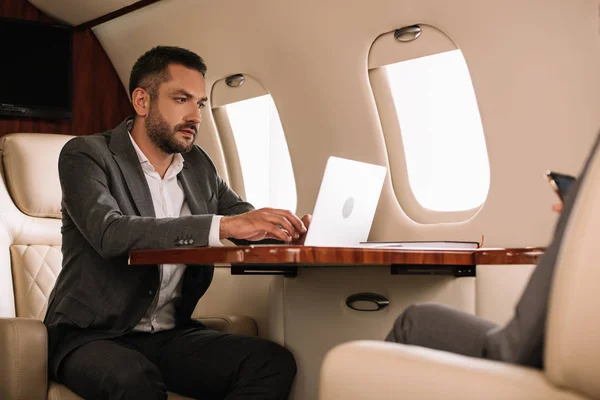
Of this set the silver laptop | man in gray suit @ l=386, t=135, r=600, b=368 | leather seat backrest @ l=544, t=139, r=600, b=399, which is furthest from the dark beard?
leather seat backrest @ l=544, t=139, r=600, b=399

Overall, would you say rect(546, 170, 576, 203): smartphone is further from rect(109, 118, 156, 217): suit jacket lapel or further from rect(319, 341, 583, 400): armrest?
rect(109, 118, 156, 217): suit jacket lapel

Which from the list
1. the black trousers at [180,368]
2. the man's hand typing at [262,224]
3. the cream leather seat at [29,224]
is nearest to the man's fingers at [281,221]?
the man's hand typing at [262,224]

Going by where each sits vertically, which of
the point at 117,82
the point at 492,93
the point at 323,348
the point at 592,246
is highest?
the point at 117,82

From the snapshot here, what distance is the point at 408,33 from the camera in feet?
12.7

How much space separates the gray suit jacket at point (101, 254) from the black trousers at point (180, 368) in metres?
0.09

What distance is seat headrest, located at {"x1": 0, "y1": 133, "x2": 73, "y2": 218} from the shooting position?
3836 mm

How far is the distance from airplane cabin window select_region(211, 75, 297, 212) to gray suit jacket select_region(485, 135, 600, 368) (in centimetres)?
425

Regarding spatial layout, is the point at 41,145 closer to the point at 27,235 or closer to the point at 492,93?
the point at 27,235

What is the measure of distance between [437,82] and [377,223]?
862 millimetres

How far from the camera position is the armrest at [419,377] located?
3.60 ft

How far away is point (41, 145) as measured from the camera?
397 cm

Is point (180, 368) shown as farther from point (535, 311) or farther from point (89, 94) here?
point (89, 94)

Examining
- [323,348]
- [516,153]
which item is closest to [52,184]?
[323,348]

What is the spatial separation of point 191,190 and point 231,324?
56 cm
